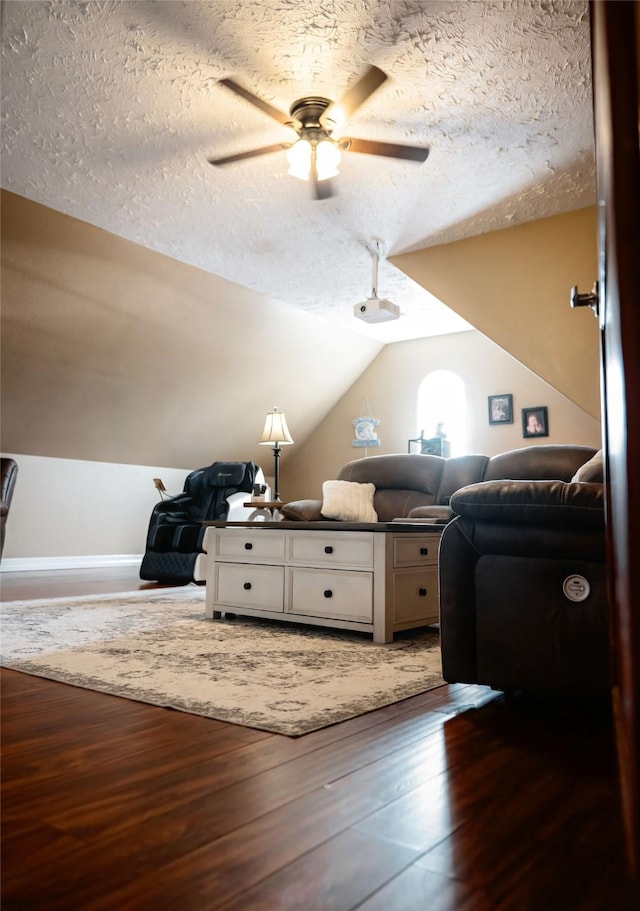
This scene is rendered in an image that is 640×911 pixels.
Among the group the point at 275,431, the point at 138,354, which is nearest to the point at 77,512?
the point at 138,354

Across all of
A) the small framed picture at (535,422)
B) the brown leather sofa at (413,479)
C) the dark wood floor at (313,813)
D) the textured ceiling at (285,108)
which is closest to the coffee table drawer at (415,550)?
the dark wood floor at (313,813)

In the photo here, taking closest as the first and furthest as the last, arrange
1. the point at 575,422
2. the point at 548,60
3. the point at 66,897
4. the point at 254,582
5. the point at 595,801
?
the point at 66,897
the point at 595,801
the point at 548,60
the point at 254,582
the point at 575,422

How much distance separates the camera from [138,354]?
19.9 feet

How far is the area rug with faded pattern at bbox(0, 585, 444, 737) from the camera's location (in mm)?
1712

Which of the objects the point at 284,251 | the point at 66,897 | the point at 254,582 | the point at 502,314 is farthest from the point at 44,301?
the point at 66,897

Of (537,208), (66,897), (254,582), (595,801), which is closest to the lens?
(66,897)

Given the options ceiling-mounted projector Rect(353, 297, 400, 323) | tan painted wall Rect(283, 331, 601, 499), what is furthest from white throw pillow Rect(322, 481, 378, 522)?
tan painted wall Rect(283, 331, 601, 499)

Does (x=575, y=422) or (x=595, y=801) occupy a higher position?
(x=575, y=422)

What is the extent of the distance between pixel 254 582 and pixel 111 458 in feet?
13.9

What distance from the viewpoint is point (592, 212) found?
437 centimetres

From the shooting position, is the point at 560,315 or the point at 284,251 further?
the point at 284,251

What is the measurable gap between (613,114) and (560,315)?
4.31m

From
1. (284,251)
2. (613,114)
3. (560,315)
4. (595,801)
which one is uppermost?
(284,251)

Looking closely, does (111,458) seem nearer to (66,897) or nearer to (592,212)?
(592,212)
